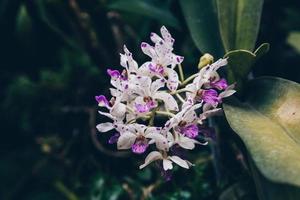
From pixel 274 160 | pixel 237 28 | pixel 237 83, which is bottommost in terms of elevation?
pixel 274 160

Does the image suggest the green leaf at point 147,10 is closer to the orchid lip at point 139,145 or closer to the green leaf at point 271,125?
the green leaf at point 271,125

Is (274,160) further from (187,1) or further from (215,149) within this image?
(187,1)

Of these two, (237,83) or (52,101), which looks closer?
(237,83)

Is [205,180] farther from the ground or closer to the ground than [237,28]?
closer to the ground

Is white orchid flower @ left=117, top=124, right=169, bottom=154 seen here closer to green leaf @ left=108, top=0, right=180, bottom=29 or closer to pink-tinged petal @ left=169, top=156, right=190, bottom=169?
pink-tinged petal @ left=169, top=156, right=190, bottom=169

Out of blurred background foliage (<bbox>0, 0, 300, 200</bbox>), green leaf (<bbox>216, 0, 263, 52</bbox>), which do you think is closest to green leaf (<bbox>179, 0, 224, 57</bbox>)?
green leaf (<bbox>216, 0, 263, 52</bbox>)

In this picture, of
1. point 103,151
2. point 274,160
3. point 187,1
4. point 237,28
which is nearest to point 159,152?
point 274,160

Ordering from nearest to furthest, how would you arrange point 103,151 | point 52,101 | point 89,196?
point 89,196 → point 103,151 → point 52,101
